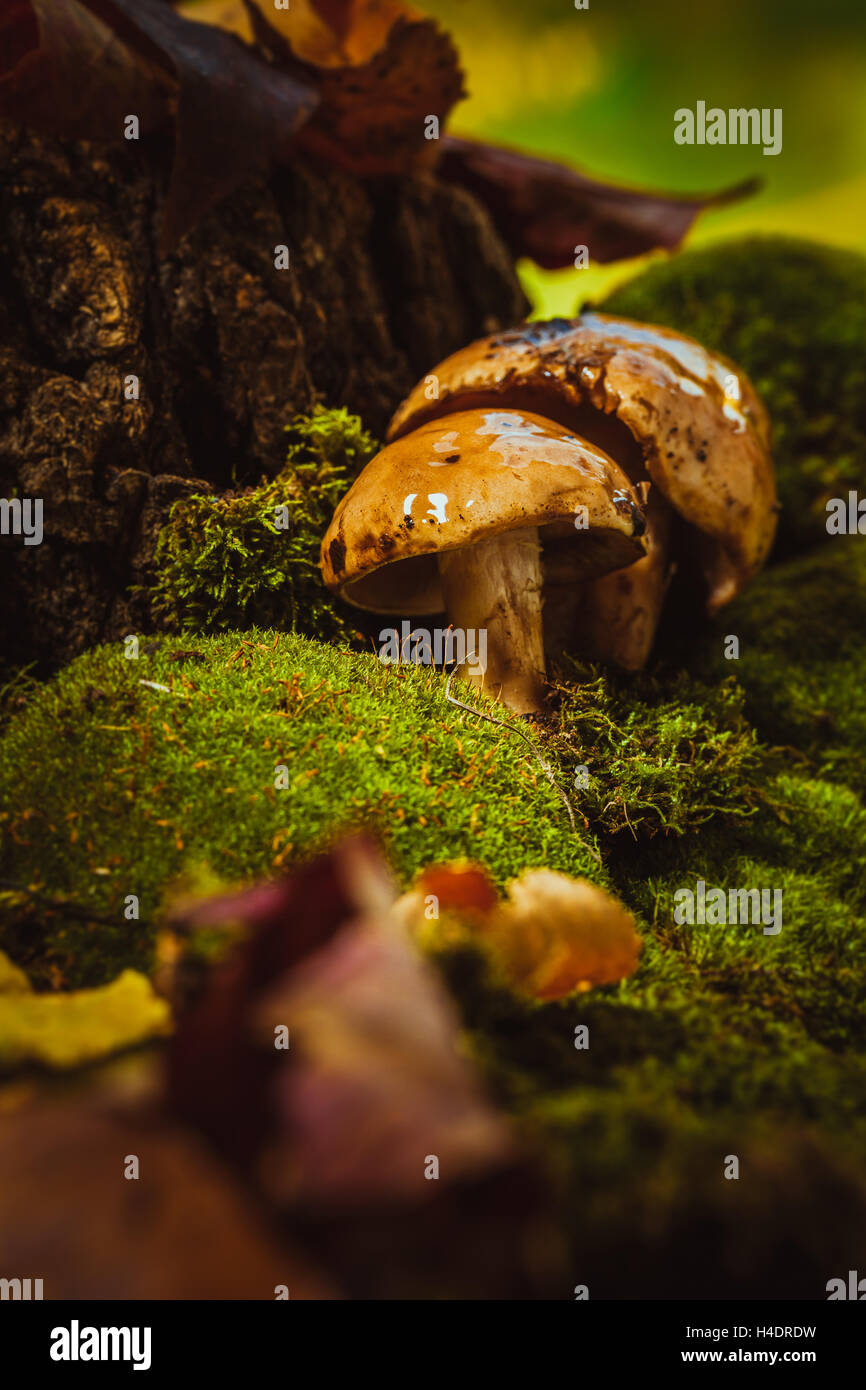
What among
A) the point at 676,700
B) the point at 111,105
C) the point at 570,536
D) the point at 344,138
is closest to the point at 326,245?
the point at 344,138

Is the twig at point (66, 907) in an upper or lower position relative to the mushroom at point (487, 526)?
lower

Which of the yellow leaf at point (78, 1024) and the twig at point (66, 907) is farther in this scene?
the twig at point (66, 907)

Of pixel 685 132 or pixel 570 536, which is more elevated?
pixel 685 132

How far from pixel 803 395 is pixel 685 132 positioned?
4.43ft

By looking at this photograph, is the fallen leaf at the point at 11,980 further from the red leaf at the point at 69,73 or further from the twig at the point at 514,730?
the red leaf at the point at 69,73

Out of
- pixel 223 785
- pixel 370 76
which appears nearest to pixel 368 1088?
pixel 223 785

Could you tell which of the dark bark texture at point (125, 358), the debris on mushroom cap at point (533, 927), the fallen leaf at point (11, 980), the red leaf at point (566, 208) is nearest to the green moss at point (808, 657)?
the debris on mushroom cap at point (533, 927)

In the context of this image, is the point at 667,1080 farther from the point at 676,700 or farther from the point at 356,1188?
the point at 676,700

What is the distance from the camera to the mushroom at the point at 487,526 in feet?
6.56

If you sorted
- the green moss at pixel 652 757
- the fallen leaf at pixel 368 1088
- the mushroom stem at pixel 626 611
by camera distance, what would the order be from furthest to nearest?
the mushroom stem at pixel 626 611 < the green moss at pixel 652 757 < the fallen leaf at pixel 368 1088

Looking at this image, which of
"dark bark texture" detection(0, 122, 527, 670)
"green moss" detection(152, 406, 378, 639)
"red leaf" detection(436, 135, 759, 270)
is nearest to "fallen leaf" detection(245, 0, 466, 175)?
"dark bark texture" detection(0, 122, 527, 670)

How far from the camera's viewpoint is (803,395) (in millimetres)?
3842

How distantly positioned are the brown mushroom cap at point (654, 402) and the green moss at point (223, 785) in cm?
103

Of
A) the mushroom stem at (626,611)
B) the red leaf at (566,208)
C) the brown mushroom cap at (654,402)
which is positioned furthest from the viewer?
the red leaf at (566,208)
